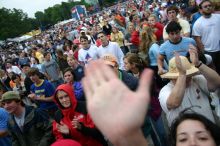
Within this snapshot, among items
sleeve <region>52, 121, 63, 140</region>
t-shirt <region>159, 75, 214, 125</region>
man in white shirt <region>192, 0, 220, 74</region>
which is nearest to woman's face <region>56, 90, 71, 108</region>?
sleeve <region>52, 121, 63, 140</region>

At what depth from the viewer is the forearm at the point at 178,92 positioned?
3346 millimetres

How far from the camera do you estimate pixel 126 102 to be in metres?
1.42

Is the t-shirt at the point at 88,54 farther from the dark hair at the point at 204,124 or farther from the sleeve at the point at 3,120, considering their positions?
the dark hair at the point at 204,124

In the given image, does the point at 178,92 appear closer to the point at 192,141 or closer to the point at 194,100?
the point at 194,100

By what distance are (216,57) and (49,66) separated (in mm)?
5534

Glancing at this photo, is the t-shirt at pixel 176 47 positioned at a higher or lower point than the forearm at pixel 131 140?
lower

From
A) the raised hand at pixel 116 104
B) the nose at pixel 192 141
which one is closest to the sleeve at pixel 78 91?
the nose at pixel 192 141

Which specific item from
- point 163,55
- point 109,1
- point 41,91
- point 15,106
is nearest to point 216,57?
point 163,55

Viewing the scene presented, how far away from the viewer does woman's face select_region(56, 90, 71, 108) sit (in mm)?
4164

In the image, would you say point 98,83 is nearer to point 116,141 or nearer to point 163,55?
point 116,141

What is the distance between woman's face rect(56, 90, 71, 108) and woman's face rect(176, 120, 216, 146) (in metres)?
1.80

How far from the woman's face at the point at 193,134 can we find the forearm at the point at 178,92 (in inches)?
27.3

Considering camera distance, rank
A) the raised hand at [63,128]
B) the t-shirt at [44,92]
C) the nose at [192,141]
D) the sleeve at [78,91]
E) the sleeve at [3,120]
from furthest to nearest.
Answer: the t-shirt at [44,92]
the sleeve at [78,91]
the sleeve at [3,120]
the raised hand at [63,128]
the nose at [192,141]

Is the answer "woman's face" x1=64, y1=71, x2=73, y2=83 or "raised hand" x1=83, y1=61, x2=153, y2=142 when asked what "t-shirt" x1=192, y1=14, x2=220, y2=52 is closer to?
"woman's face" x1=64, y1=71, x2=73, y2=83
